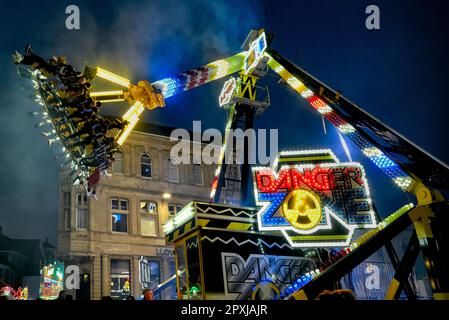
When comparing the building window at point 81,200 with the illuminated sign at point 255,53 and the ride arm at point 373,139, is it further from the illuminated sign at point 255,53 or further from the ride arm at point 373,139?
the ride arm at point 373,139

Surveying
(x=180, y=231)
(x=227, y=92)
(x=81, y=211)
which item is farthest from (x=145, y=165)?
(x=180, y=231)

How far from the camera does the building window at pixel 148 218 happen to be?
27.9 meters

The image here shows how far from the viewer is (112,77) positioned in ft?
37.9

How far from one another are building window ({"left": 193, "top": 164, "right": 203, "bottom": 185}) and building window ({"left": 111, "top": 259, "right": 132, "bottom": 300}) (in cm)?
888

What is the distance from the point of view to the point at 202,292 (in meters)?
9.42

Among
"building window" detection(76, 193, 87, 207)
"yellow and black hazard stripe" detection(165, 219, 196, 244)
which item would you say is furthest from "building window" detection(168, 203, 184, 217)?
"yellow and black hazard stripe" detection(165, 219, 196, 244)

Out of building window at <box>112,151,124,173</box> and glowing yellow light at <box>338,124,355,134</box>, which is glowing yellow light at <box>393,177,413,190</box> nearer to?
glowing yellow light at <box>338,124,355,134</box>

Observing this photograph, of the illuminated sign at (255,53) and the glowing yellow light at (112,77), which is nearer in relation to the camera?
the glowing yellow light at (112,77)

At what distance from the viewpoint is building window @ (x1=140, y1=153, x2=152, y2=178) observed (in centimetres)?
2922

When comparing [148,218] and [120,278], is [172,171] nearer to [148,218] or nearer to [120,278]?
[148,218]

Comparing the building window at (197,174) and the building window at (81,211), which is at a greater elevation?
the building window at (197,174)

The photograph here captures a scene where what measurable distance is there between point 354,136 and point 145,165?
22.1 m

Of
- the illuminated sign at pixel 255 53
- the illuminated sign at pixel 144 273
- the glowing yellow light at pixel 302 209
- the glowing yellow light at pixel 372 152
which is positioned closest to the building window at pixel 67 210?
the illuminated sign at pixel 144 273

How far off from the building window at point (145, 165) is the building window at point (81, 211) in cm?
498
